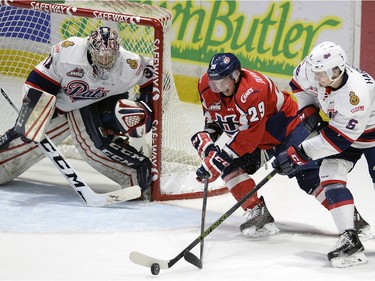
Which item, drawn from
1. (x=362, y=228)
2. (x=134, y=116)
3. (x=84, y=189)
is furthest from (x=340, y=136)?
(x=84, y=189)

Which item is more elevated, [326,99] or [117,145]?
[326,99]

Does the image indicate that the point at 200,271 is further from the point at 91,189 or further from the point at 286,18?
the point at 286,18

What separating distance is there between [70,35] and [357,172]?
5.91ft

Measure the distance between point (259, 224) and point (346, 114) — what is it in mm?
849

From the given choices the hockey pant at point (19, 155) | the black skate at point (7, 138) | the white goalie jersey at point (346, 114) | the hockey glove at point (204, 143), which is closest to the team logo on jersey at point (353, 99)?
the white goalie jersey at point (346, 114)

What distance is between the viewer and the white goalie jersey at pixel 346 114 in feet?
15.9

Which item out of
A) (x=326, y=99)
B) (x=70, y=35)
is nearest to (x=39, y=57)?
(x=70, y=35)

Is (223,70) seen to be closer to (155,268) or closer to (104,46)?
(104,46)

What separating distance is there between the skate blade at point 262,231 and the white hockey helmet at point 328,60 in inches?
35.4

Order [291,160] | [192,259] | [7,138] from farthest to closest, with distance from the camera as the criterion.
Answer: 1. [7,138]
2. [291,160]
3. [192,259]

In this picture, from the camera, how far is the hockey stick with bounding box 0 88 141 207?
19.4ft

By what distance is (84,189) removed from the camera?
19.5 ft

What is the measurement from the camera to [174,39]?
831cm

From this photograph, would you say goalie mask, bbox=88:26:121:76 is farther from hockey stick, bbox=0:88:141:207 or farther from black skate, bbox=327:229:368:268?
black skate, bbox=327:229:368:268
